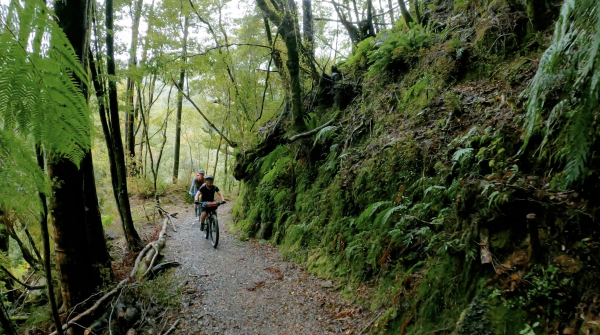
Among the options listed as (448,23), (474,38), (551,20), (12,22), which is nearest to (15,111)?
(12,22)

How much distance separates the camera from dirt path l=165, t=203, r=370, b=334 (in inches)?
165

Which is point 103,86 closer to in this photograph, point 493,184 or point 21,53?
point 21,53

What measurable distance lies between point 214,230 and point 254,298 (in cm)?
349

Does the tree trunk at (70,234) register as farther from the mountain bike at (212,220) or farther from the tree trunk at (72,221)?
the mountain bike at (212,220)

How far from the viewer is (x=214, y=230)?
322 inches

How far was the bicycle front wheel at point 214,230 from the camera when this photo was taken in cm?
798

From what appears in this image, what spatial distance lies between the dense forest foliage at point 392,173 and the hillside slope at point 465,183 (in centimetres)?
2

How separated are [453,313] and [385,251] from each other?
4.35 ft

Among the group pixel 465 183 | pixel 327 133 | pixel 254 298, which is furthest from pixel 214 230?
pixel 465 183

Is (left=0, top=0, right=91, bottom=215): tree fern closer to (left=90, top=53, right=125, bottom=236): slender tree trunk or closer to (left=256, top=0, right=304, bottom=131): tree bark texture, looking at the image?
(left=90, top=53, right=125, bottom=236): slender tree trunk

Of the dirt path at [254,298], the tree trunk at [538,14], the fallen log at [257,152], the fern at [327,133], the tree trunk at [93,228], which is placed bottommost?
the dirt path at [254,298]

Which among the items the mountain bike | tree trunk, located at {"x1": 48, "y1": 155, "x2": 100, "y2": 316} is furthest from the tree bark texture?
tree trunk, located at {"x1": 48, "y1": 155, "x2": 100, "y2": 316}

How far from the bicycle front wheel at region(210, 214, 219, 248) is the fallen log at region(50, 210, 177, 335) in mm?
1243

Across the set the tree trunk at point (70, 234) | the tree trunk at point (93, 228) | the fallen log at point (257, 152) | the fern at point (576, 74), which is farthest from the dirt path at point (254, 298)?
the fallen log at point (257, 152)
